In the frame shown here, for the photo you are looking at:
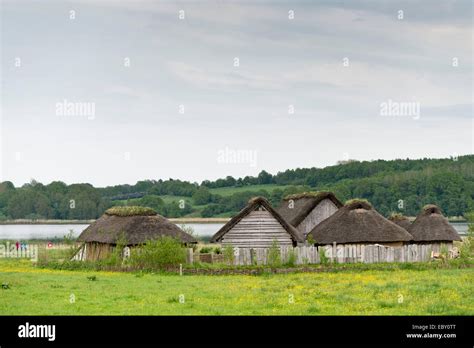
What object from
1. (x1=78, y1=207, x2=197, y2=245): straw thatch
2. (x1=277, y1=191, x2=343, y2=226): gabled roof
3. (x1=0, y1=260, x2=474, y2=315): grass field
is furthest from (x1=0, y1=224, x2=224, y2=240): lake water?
(x1=0, y1=260, x2=474, y2=315): grass field

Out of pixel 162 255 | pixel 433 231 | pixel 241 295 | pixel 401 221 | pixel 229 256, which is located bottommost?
pixel 241 295

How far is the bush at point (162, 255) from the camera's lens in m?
43.5

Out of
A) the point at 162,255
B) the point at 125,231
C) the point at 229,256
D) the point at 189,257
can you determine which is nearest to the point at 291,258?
the point at 229,256

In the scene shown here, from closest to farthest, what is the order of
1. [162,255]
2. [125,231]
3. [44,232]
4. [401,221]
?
[162,255] → [125,231] → [401,221] → [44,232]

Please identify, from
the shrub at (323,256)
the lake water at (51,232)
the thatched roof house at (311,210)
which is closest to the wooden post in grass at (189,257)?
the shrub at (323,256)

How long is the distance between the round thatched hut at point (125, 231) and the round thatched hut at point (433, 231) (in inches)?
738

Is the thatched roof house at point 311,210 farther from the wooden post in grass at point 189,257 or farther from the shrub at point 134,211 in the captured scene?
the wooden post in grass at point 189,257

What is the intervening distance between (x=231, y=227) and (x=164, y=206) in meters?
81.8

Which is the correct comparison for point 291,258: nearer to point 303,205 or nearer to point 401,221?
point 303,205

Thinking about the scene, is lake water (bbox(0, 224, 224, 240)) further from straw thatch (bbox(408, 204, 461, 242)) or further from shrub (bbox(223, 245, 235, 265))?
shrub (bbox(223, 245, 235, 265))

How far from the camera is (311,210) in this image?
58094mm

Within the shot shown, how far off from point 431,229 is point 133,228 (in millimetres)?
23450
